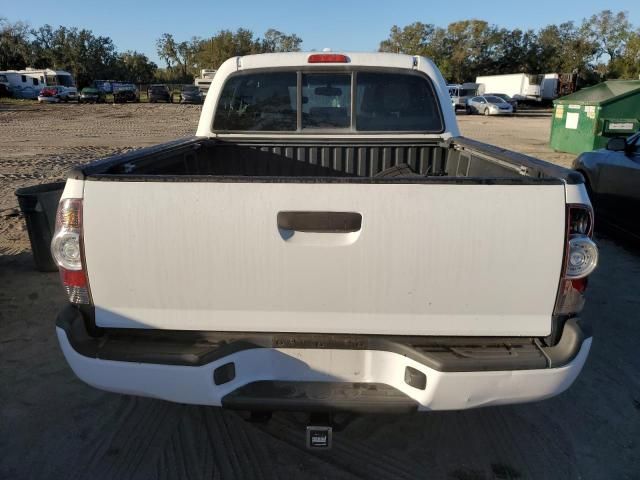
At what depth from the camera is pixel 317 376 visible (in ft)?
7.34

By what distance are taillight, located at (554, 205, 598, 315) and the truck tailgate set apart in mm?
50

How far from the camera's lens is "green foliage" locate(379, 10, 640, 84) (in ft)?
219

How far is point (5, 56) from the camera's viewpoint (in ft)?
234

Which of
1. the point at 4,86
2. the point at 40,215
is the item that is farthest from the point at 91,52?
the point at 40,215

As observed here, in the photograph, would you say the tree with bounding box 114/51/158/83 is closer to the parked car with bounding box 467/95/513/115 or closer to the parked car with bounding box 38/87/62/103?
the parked car with bounding box 38/87/62/103

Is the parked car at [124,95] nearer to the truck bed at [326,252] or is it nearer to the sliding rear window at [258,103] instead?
the sliding rear window at [258,103]

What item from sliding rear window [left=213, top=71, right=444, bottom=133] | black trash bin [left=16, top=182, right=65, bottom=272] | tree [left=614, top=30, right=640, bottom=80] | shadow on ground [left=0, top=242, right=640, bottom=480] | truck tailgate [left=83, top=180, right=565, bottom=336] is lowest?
shadow on ground [left=0, top=242, right=640, bottom=480]

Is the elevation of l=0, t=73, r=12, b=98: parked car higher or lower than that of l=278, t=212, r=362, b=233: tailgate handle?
higher

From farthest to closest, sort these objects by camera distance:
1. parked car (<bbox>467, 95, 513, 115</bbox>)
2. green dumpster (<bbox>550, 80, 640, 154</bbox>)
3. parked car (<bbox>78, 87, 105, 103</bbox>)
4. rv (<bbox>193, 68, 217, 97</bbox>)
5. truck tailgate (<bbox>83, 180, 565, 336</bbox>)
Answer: parked car (<bbox>78, 87, 105, 103</bbox>) → parked car (<bbox>467, 95, 513, 115</bbox>) → green dumpster (<bbox>550, 80, 640, 154</bbox>) → rv (<bbox>193, 68, 217, 97</bbox>) → truck tailgate (<bbox>83, 180, 565, 336</bbox>)

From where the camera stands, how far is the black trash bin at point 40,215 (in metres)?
5.32

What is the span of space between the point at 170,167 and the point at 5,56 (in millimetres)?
84266

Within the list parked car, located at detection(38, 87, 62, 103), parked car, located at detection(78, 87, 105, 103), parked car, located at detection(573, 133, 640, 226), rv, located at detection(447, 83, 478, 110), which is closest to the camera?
parked car, located at detection(573, 133, 640, 226)

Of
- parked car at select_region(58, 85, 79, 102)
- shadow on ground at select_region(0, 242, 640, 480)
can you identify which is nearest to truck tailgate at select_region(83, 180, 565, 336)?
shadow on ground at select_region(0, 242, 640, 480)

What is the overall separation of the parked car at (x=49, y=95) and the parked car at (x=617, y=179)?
155 feet
